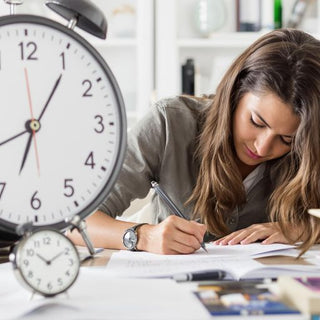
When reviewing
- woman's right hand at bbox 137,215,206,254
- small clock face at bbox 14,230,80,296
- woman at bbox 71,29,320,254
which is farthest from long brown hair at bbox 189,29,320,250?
small clock face at bbox 14,230,80,296

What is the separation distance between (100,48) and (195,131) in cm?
188

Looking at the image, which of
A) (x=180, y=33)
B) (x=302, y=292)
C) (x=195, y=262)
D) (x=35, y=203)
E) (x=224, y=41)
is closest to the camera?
(x=302, y=292)

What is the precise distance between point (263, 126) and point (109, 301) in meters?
0.87

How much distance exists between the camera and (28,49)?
3.31 feet

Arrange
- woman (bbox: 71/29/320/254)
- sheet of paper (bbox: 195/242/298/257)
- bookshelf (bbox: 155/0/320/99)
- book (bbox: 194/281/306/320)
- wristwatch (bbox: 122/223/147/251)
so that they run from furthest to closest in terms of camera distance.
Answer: bookshelf (bbox: 155/0/320/99), woman (bbox: 71/29/320/254), wristwatch (bbox: 122/223/147/251), sheet of paper (bbox: 195/242/298/257), book (bbox: 194/281/306/320)

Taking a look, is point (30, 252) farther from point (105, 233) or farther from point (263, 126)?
point (263, 126)

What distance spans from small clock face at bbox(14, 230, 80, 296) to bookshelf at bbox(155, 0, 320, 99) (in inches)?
105

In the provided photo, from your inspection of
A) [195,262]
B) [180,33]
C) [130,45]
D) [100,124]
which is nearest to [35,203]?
[100,124]

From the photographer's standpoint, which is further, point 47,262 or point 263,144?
point 263,144

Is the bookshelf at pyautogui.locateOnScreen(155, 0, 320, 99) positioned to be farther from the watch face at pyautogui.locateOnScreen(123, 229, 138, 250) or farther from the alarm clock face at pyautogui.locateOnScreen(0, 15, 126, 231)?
the alarm clock face at pyautogui.locateOnScreen(0, 15, 126, 231)

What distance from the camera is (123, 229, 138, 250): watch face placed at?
55.0 inches

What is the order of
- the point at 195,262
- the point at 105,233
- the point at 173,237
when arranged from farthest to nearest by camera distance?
1. the point at 105,233
2. the point at 173,237
3. the point at 195,262

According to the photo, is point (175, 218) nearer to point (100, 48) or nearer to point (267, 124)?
point (267, 124)

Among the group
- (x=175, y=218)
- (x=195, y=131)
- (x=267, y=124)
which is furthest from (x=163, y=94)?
(x=175, y=218)
